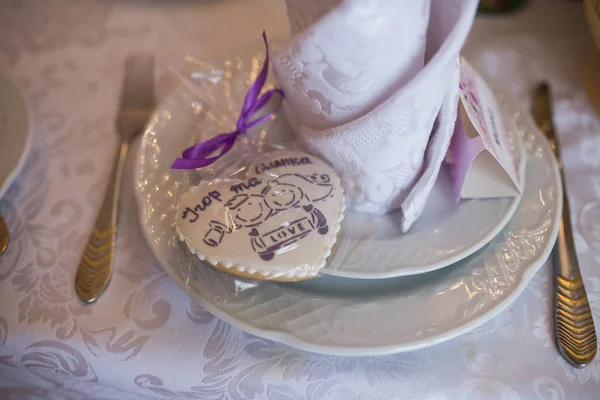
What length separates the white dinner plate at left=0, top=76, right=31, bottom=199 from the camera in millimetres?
473

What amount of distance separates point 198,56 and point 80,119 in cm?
18

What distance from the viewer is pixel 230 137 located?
471 millimetres

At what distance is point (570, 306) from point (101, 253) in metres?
0.43

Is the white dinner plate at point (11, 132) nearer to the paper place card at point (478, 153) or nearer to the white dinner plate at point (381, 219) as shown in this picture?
the white dinner plate at point (381, 219)

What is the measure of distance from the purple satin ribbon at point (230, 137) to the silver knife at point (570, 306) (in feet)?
1.00

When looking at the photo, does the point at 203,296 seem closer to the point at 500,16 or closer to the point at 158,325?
the point at 158,325

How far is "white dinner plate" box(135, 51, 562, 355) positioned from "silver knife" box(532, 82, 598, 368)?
2cm

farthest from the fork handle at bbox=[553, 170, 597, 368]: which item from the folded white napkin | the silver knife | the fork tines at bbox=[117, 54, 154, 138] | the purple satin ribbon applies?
the fork tines at bbox=[117, 54, 154, 138]

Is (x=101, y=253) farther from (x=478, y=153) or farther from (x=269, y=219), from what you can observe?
(x=478, y=153)

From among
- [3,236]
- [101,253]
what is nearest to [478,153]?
[101,253]

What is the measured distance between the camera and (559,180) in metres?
0.45

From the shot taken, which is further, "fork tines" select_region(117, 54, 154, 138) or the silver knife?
"fork tines" select_region(117, 54, 154, 138)

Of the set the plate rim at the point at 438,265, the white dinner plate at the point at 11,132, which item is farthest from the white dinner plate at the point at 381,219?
the white dinner plate at the point at 11,132

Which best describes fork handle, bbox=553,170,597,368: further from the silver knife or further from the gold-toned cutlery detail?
the gold-toned cutlery detail
